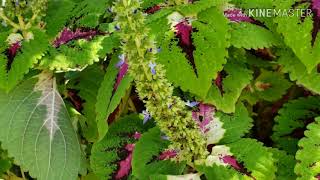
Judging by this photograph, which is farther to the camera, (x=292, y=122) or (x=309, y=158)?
(x=292, y=122)

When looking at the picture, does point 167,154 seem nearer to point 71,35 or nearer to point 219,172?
point 219,172

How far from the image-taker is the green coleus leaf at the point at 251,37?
5.58 ft

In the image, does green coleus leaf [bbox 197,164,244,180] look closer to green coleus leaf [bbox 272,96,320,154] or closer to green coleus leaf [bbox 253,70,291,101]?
green coleus leaf [bbox 272,96,320,154]

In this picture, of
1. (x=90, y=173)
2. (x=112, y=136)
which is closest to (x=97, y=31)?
(x=112, y=136)

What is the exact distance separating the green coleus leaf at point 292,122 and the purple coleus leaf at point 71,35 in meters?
0.65

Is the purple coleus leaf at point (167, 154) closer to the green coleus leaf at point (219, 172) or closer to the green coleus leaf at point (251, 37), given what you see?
the green coleus leaf at point (219, 172)

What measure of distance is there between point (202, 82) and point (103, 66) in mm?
595

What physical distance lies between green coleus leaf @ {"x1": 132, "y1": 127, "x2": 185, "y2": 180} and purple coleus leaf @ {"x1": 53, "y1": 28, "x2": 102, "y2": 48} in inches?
15.0

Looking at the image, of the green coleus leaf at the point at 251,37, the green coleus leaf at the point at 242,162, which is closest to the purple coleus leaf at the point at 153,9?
the green coleus leaf at the point at 251,37

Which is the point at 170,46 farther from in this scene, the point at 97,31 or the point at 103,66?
the point at 103,66

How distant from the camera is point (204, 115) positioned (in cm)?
175

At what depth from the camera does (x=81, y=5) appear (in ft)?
6.66

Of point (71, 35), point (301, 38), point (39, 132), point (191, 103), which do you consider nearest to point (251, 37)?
point (301, 38)

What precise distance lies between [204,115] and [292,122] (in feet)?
1.11
